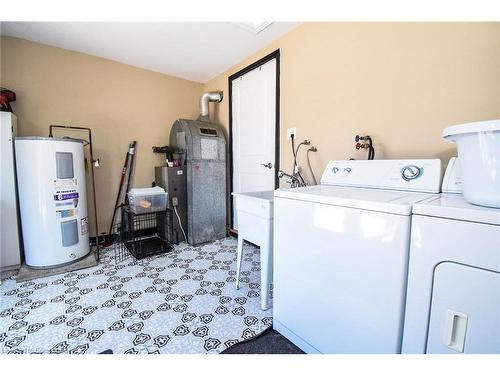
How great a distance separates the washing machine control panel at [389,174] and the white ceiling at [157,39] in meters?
1.59

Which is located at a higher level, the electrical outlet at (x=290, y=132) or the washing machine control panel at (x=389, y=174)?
the electrical outlet at (x=290, y=132)

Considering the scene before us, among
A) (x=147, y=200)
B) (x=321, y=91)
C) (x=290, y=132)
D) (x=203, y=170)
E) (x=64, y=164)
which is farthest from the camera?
(x=203, y=170)

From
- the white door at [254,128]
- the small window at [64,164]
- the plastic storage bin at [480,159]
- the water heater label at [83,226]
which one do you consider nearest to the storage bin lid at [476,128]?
the plastic storage bin at [480,159]

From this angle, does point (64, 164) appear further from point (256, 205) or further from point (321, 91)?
point (321, 91)

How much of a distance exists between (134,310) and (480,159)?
2063 mm

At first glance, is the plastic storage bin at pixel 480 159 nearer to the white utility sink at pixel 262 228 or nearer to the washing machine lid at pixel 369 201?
the washing machine lid at pixel 369 201

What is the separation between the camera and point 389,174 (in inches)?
51.8

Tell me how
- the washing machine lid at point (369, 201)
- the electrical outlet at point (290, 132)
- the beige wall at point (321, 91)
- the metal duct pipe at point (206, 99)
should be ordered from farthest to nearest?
the metal duct pipe at point (206, 99) → the electrical outlet at point (290, 132) → the beige wall at point (321, 91) → the washing machine lid at point (369, 201)

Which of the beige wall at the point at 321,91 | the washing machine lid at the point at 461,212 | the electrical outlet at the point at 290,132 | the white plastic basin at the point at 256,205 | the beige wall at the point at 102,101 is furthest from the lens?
the beige wall at the point at 102,101

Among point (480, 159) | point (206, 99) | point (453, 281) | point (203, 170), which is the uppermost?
point (206, 99)

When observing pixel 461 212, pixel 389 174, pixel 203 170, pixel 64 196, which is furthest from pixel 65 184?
pixel 461 212

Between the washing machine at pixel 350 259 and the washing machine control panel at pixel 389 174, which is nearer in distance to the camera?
the washing machine at pixel 350 259

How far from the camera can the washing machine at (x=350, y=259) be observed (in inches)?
34.0
